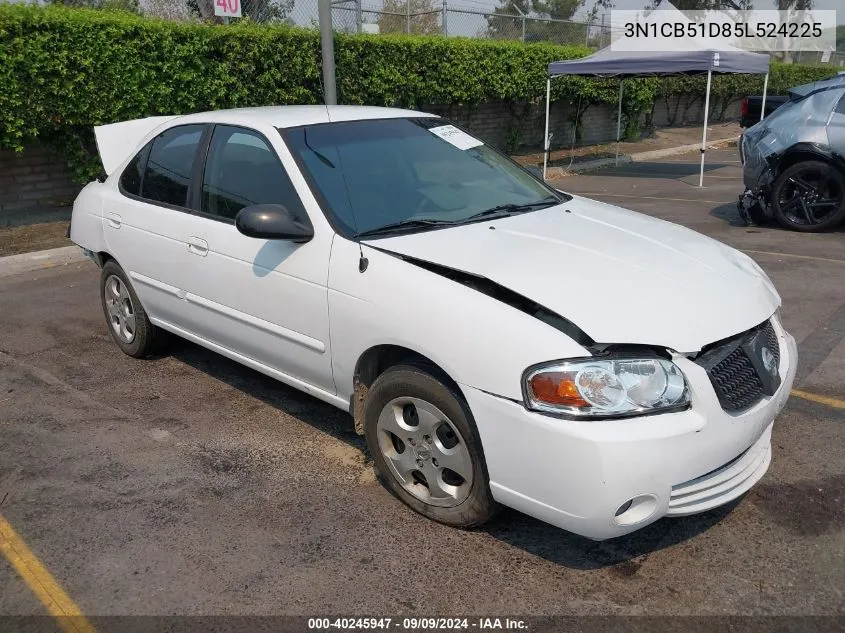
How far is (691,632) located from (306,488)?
177cm

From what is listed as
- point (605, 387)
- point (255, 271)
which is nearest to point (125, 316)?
point (255, 271)

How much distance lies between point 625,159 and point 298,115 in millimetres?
15458

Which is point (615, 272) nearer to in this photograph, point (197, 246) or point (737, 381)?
point (737, 381)

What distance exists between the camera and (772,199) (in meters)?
8.97

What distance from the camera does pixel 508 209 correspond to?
3.83 meters

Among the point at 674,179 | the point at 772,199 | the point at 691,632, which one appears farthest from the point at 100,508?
the point at 674,179

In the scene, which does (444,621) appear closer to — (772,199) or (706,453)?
(706,453)

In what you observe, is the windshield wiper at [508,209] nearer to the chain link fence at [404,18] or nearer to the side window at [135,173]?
the side window at [135,173]

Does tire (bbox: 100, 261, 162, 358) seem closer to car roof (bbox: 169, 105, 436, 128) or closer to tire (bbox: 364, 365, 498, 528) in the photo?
car roof (bbox: 169, 105, 436, 128)

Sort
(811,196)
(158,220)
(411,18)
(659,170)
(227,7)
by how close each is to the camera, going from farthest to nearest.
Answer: (659,170) → (411,18) → (227,7) → (811,196) → (158,220)

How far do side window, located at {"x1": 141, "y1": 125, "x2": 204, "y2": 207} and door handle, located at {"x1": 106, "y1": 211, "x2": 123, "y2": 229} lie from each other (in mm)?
276

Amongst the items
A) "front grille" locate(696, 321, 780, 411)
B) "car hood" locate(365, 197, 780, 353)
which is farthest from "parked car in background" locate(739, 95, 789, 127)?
"front grille" locate(696, 321, 780, 411)

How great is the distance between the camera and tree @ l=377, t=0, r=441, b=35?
15.4 meters

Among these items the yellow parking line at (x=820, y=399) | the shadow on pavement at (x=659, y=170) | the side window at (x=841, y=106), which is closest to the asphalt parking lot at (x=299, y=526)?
the yellow parking line at (x=820, y=399)
